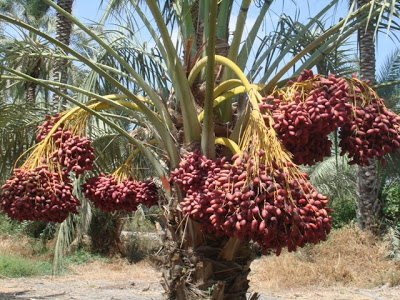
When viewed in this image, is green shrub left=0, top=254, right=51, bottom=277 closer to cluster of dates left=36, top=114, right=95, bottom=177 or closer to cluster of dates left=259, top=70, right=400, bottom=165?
cluster of dates left=36, top=114, right=95, bottom=177

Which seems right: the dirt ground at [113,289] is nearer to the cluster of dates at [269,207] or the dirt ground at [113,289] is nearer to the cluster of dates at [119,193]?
the cluster of dates at [119,193]

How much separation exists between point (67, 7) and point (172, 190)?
9559 mm

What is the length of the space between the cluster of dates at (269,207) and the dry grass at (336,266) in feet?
24.0

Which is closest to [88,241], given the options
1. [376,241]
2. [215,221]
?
[376,241]

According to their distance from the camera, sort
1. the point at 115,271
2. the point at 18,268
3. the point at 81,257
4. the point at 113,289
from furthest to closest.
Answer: the point at 81,257
the point at 115,271
the point at 18,268
the point at 113,289

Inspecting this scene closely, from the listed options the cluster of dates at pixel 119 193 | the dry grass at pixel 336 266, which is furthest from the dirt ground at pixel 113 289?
the cluster of dates at pixel 119 193

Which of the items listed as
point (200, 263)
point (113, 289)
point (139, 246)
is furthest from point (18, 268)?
point (200, 263)

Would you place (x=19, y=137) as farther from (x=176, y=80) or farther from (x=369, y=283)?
(x=369, y=283)

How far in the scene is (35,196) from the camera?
10.5 feet

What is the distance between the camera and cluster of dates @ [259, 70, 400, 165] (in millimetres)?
2559

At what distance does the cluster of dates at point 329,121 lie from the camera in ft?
8.39

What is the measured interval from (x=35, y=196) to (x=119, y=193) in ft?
2.20

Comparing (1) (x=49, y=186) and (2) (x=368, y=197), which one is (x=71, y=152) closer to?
(1) (x=49, y=186)

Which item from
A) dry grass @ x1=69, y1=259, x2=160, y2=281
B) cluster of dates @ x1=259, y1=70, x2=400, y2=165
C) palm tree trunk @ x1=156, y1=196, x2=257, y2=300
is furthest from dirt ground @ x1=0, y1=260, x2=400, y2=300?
cluster of dates @ x1=259, y1=70, x2=400, y2=165
